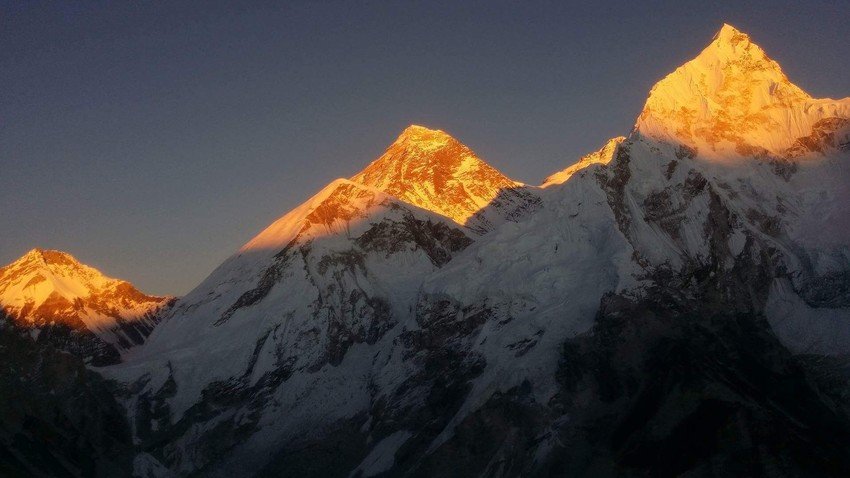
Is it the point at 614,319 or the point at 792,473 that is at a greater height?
the point at 614,319

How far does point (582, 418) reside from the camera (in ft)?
567

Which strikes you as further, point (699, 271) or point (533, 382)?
point (699, 271)

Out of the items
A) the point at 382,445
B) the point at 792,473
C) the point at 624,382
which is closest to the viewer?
the point at 792,473

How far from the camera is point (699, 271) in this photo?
654ft

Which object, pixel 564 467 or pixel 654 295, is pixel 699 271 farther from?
pixel 564 467

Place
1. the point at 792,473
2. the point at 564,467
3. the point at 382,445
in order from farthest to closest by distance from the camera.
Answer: the point at 382,445
the point at 564,467
the point at 792,473

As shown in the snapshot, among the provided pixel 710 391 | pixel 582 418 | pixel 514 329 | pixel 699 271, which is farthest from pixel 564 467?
pixel 699 271

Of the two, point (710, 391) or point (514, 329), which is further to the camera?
point (514, 329)

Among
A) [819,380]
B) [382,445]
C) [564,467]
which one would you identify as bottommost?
[819,380]

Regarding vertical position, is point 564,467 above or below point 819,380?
above

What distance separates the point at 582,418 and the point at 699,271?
39525 millimetres

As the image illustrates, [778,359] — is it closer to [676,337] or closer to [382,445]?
[676,337]

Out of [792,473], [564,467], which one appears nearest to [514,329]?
[564,467]

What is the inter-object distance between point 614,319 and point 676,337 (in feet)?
30.9
